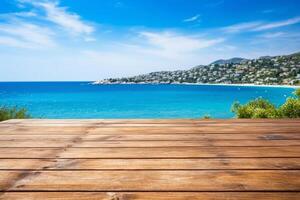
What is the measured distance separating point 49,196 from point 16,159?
1.92 feet

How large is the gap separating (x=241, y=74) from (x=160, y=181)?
121227mm

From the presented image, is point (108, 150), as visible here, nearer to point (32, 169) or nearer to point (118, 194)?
point (32, 169)

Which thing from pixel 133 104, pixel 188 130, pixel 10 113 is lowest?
pixel 133 104

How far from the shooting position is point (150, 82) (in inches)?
5856

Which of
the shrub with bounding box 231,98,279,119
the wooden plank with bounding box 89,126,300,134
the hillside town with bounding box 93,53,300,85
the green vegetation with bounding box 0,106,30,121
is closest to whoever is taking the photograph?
the wooden plank with bounding box 89,126,300,134

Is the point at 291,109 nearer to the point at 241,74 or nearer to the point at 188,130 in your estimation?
the point at 188,130

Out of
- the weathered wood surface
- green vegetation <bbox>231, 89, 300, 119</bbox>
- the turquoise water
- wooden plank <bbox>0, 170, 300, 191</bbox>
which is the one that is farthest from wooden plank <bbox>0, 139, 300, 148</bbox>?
the turquoise water

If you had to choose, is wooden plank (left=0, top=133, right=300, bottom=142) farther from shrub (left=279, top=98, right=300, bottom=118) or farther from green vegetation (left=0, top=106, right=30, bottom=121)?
shrub (left=279, top=98, right=300, bottom=118)

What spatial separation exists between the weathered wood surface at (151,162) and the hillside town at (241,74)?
85.3m

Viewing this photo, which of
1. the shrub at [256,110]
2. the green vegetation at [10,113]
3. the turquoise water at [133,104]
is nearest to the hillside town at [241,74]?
the turquoise water at [133,104]

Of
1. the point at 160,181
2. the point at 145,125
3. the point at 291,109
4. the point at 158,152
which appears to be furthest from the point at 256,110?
the point at 160,181

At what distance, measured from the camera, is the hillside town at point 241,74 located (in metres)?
97.2

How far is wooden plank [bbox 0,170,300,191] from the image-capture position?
3.82 ft

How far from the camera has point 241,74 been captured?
383 feet
